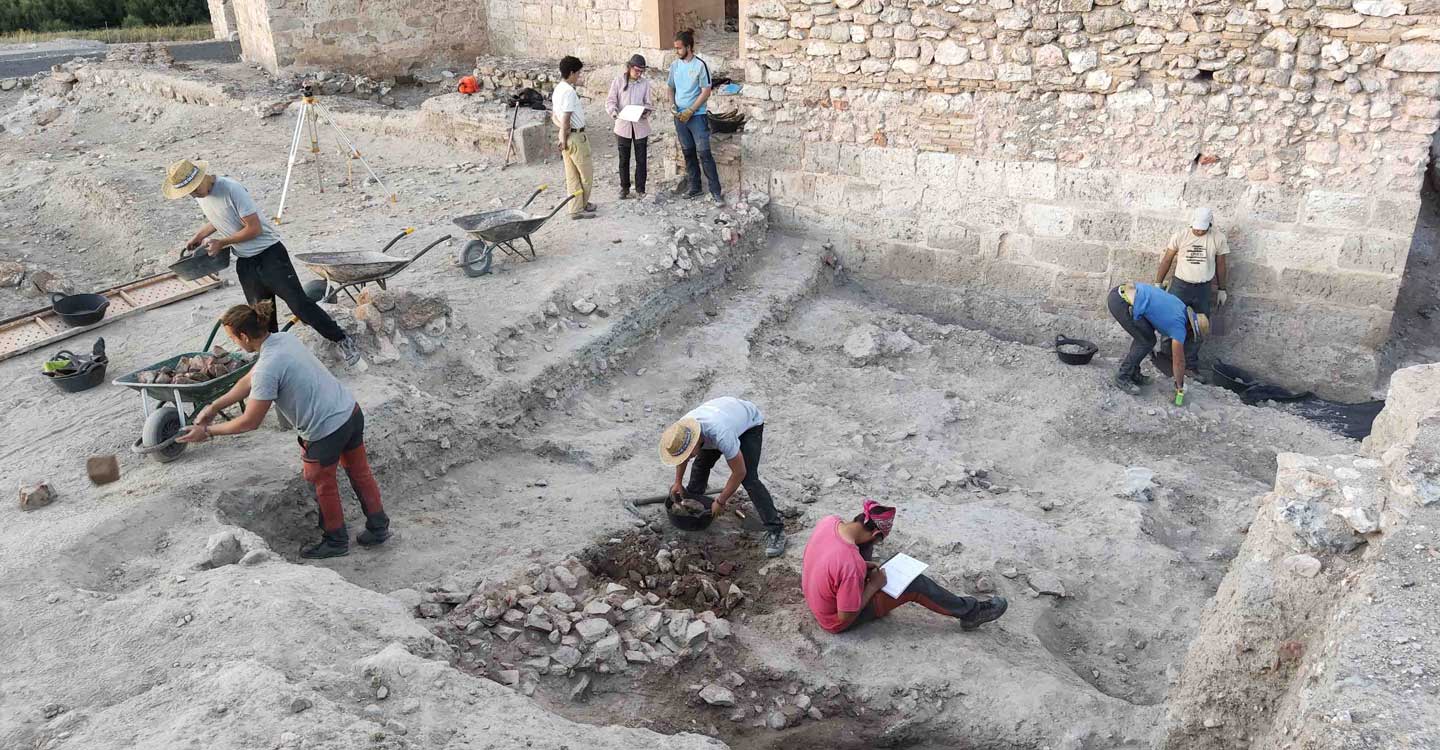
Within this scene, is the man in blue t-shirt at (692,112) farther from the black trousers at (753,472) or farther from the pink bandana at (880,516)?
the pink bandana at (880,516)

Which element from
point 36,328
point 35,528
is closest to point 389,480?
point 35,528

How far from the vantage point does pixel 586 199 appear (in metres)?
9.66

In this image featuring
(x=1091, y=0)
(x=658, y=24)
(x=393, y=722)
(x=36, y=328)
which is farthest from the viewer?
(x=658, y=24)

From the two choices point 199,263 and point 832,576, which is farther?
point 199,263

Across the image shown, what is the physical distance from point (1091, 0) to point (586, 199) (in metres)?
4.67

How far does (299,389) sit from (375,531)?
94 centimetres

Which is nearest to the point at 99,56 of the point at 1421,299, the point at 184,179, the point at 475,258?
the point at 475,258

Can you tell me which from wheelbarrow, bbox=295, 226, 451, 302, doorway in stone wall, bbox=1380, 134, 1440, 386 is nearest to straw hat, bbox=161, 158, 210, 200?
wheelbarrow, bbox=295, 226, 451, 302

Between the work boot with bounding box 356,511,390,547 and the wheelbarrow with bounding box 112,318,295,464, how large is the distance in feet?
3.03

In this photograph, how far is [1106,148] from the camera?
27.4ft

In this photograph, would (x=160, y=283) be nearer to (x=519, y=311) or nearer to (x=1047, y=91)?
(x=519, y=311)

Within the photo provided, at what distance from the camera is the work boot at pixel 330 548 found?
5289 mm

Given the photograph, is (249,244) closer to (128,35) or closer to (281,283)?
(281,283)

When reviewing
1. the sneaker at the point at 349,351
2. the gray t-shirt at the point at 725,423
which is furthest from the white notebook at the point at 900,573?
the sneaker at the point at 349,351
